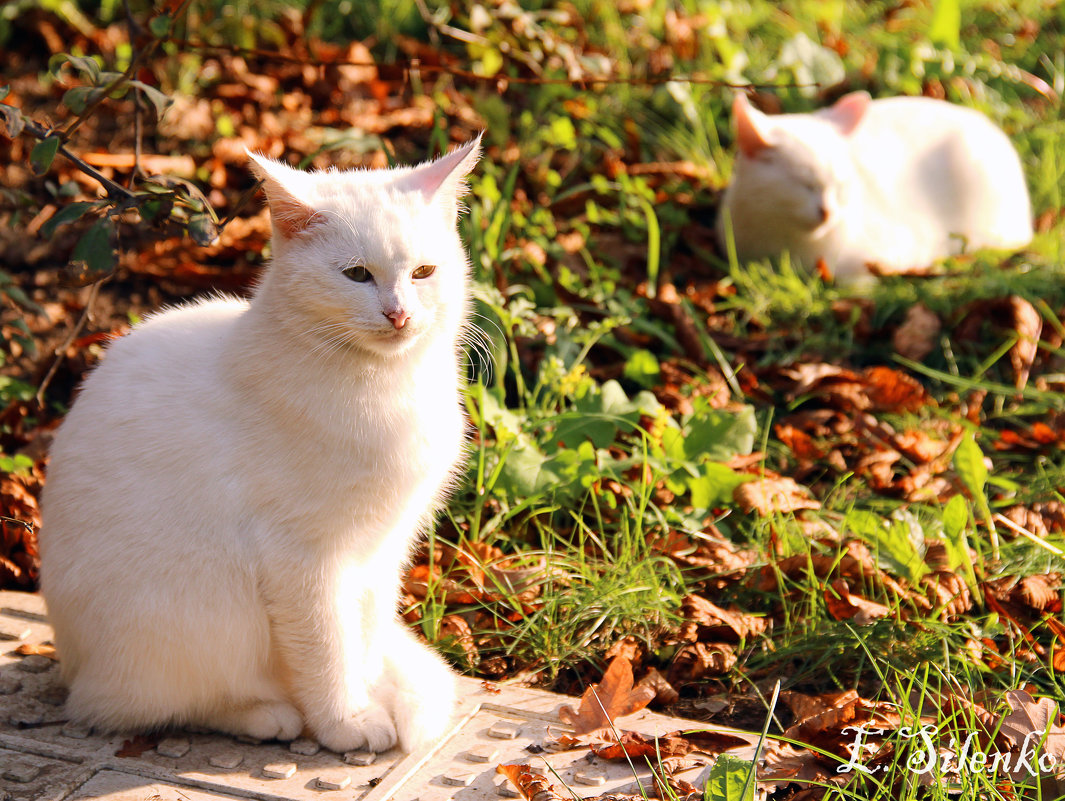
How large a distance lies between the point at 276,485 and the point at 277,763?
0.54 meters

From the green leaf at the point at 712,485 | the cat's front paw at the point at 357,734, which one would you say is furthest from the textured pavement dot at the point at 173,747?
the green leaf at the point at 712,485

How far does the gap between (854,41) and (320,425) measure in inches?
199

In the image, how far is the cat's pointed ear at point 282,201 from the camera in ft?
5.87

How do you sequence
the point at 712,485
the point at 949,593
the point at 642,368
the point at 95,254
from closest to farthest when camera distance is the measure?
the point at 95,254, the point at 949,593, the point at 712,485, the point at 642,368

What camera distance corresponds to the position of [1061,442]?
308 cm

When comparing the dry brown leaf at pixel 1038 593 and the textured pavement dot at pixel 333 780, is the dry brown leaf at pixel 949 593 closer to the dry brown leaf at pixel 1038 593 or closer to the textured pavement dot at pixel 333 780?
the dry brown leaf at pixel 1038 593

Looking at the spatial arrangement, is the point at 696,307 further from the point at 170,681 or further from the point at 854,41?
the point at 854,41

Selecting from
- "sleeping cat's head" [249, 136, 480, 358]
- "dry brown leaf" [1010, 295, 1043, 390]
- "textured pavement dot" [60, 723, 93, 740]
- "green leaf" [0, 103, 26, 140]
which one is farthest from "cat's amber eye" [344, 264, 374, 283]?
"dry brown leaf" [1010, 295, 1043, 390]

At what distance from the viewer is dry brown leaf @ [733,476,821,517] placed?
8.72 ft

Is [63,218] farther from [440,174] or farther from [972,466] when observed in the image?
[972,466]

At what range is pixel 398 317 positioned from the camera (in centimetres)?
180

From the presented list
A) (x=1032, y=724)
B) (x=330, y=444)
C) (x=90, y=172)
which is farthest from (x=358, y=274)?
(x=1032, y=724)

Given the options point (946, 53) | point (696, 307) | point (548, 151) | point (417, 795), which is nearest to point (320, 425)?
point (417, 795)

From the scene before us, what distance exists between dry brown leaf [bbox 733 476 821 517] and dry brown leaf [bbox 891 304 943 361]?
3.55 ft
